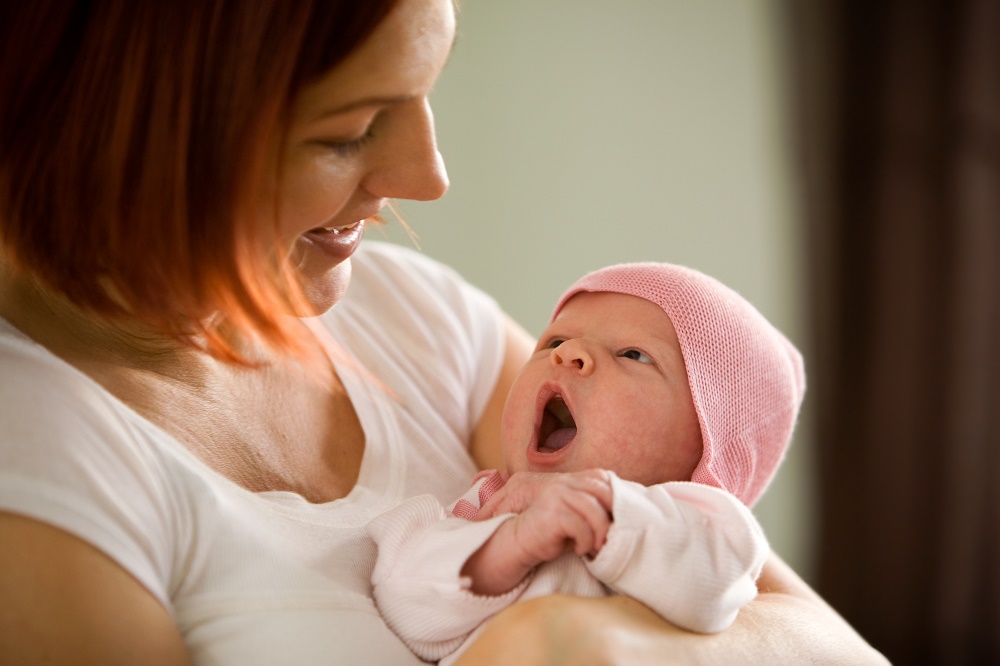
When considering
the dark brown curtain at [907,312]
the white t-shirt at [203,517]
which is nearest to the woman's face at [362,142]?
the white t-shirt at [203,517]

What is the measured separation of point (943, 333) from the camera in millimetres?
2758

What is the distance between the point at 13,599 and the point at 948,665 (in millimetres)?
2728

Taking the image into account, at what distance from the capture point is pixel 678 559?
1.06 m

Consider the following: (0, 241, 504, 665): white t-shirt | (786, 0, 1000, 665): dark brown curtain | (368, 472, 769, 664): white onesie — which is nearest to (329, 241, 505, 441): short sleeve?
(0, 241, 504, 665): white t-shirt

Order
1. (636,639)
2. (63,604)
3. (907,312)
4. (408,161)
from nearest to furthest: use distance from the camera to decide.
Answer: (63,604) < (636,639) < (408,161) < (907,312)

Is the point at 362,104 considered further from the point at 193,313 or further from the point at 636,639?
the point at 636,639

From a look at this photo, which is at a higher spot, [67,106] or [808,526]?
[67,106]

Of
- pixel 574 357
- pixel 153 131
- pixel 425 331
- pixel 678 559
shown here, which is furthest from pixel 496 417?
pixel 153 131

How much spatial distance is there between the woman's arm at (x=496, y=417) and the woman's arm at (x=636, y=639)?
45 cm

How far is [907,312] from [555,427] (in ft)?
6.06

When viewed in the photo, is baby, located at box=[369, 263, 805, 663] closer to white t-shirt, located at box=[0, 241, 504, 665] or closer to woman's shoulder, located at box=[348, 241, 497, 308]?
white t-shirt, located at box=[0, 241, 504, 665]

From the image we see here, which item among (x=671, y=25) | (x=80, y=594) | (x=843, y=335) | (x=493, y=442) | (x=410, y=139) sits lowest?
(x=843, y=335)

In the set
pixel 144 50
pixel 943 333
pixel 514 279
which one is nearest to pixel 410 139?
pixel 144 50

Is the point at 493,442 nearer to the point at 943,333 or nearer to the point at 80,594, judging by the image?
the point at 80,594
